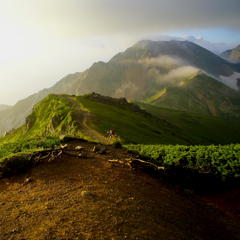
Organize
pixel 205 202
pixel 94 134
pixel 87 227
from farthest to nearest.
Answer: pixel 94 134 → pixel 205 202 → pixel 87 227

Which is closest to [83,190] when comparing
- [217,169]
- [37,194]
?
[37,194]

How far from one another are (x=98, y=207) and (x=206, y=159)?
16.7 meters

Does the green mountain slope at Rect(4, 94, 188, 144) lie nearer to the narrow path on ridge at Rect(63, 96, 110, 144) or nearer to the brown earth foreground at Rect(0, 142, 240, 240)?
the narrow path on ridge at Rect(63, 96, 110, 144)

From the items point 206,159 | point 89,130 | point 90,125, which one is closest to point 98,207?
point 206,159

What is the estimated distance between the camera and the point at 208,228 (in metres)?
23.5

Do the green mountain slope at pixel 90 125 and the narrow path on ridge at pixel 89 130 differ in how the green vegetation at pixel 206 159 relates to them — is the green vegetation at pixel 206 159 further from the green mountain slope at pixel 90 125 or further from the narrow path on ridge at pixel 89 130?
the green mountain slope at pixel 90 125

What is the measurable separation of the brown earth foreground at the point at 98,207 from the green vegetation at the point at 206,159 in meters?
5.21

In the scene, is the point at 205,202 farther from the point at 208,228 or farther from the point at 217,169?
the point at 208,228

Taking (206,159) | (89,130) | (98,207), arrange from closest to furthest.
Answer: (98,207) < (206,159) < (89,130)

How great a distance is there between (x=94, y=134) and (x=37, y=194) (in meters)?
53.4

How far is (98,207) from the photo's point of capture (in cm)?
2111

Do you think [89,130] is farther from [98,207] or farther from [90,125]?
[98,207]

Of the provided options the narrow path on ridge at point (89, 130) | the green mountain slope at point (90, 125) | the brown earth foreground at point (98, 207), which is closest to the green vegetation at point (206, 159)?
the brown earth foreground at point (98, 207)

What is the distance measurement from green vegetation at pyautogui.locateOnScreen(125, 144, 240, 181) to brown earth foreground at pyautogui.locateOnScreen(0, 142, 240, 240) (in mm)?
5206
